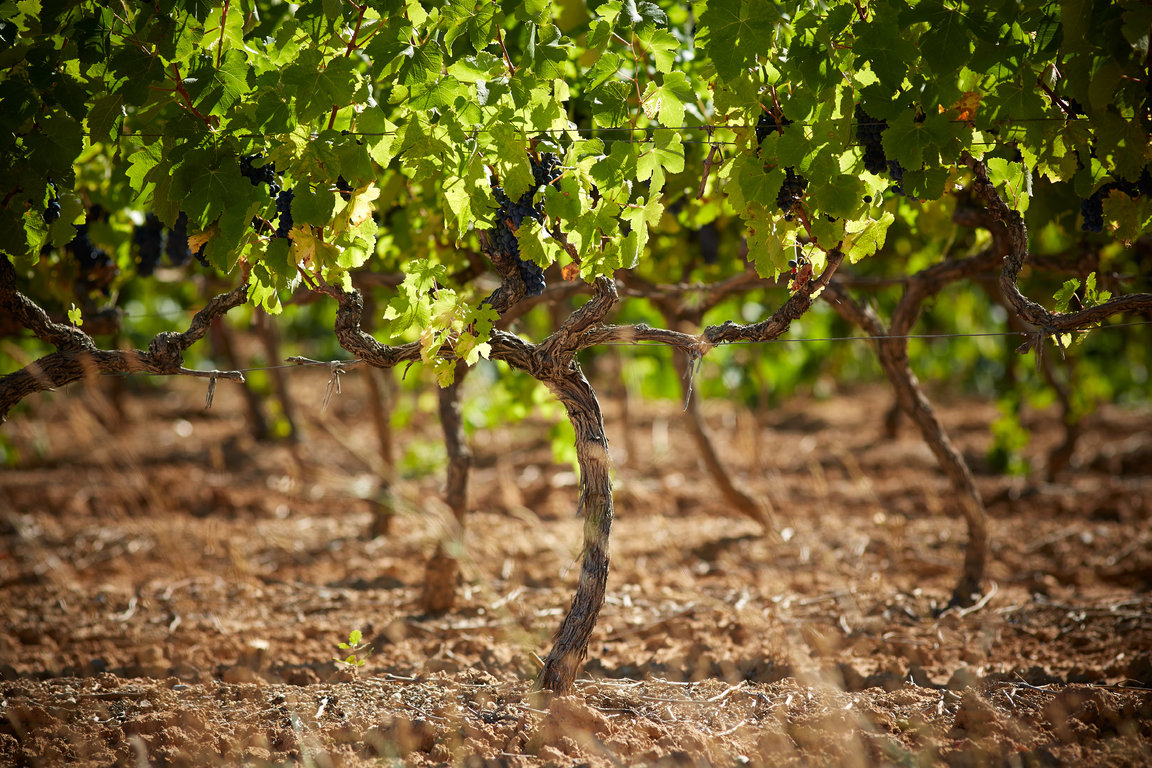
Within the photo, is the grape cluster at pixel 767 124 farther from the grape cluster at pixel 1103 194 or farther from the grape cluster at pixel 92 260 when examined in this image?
the grape cluster at pixel 92 260

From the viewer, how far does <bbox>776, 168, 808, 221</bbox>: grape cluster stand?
2.41 m

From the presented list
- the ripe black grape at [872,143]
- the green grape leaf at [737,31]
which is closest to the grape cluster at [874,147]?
the ripe black grape at [872,143]

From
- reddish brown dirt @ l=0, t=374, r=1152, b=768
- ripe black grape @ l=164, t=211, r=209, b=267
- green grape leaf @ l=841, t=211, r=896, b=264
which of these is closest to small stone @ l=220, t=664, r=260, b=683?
reddish brown dirt @ l=0, t=374, r=1152, b=768

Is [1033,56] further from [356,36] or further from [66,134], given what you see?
[66,134]

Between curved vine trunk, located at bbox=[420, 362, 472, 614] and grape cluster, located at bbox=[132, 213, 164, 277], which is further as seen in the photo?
curved vine trunk, located at bbox=[420, 362, 472, 614]

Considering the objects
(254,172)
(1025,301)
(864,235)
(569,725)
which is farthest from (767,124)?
(569,725)

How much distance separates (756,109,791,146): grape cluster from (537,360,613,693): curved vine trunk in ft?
2.86

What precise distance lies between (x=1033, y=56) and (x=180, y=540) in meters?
4.97

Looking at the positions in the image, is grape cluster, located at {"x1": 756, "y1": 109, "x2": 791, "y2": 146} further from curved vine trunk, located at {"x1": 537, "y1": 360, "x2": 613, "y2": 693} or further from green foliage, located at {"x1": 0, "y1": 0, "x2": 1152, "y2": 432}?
curved vine trunk, located at {"x1": 537, "y1": 360, "x2": 613, "y2": 693}

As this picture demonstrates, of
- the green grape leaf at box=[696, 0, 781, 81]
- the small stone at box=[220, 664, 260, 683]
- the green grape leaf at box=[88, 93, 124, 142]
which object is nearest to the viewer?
the green grape leaf at box=[696, 0, 781, 81]

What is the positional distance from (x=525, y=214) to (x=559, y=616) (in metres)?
2.01

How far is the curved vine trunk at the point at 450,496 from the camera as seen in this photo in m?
3.81

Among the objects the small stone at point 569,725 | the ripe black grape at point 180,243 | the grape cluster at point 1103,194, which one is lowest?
the small stone at point 569,725

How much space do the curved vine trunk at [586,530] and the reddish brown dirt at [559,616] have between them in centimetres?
12
